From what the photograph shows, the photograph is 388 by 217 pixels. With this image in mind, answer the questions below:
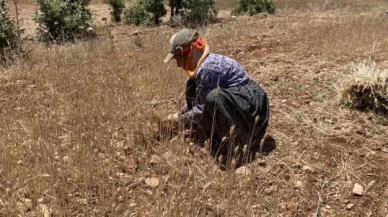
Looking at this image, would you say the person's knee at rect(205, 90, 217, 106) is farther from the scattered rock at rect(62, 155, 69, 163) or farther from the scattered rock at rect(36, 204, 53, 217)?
the scattered rock at rect(36, 204, 53, 217)

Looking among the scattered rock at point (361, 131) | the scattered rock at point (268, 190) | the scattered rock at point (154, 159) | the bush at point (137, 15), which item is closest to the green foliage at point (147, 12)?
the bush at point (137, 15)

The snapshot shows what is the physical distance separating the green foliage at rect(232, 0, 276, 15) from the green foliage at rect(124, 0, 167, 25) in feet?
9.74

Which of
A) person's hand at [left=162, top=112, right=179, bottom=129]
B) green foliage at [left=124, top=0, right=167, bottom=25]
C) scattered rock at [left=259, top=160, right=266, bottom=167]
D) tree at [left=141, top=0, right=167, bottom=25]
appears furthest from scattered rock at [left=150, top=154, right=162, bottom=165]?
tree at [left=141, top=0, right=167, bottom=25]

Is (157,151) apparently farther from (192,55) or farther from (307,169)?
(307,169)

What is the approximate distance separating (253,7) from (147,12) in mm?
3763

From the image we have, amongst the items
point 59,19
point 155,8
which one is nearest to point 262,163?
point 59,19

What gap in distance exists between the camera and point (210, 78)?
8.52ft

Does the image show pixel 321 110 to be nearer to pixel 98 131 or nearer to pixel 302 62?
pixel 302 62

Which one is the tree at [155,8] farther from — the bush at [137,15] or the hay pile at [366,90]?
the hay pile at [366,90]

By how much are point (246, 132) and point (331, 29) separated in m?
4.72

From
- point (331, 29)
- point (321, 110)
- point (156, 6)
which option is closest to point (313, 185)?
point (321, 110)

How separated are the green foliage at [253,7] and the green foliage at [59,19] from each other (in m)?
5.97

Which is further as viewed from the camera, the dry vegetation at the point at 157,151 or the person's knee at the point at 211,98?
the person's knee at the point at 211,98

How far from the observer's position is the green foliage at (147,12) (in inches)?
463
